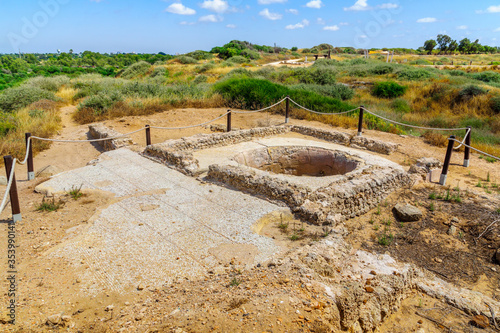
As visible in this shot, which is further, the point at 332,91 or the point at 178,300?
the point at 332,91

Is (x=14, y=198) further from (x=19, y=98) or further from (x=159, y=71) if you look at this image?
(x=159, y=71)

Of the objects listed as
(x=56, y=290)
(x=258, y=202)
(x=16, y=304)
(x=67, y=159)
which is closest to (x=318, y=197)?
(x=258, y=202)

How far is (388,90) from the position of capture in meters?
20.9

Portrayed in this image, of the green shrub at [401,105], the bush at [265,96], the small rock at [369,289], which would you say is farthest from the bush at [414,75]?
the small rock at [369,289]

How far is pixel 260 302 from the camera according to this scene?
3.14 meters

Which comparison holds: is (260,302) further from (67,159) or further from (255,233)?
(67,159)

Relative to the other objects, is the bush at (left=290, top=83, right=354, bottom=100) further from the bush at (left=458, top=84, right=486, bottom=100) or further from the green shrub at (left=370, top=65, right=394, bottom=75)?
the green shrub at (left=370, top=65, right=394, bottom=75)

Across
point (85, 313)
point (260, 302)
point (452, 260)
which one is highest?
point (260, 302)

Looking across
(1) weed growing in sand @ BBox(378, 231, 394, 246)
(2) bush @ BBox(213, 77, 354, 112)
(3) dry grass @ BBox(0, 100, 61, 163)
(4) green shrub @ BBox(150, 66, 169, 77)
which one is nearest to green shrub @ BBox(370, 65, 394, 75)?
(2) bush @ BBox(213, 77, 354, 112)

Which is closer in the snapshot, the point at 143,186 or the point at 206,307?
the point at 206,307

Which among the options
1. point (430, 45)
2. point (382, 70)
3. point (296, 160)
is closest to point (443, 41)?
point (430, 45)

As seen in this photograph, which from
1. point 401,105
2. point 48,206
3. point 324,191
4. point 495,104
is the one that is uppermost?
point 495,104

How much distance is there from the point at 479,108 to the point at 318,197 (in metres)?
15.6

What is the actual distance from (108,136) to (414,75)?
74.6ft
